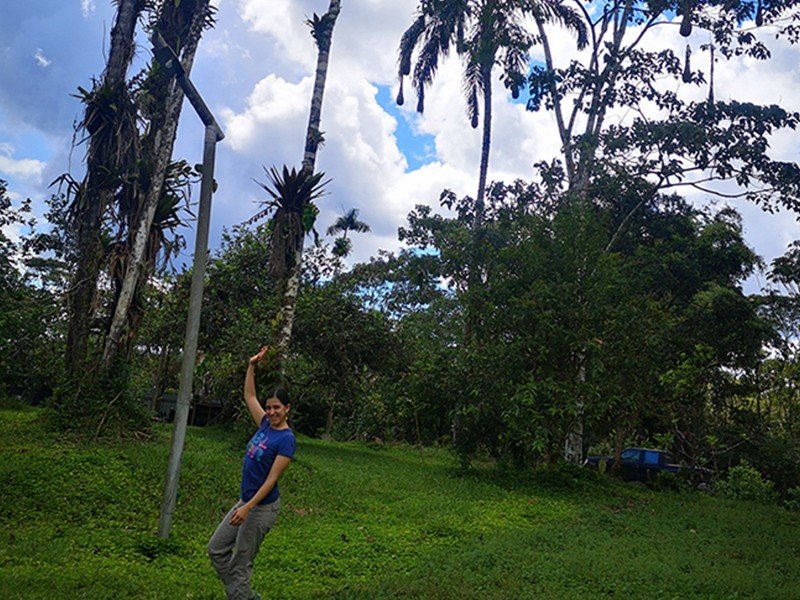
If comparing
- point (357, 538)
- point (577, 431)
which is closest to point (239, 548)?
point (357, 538)

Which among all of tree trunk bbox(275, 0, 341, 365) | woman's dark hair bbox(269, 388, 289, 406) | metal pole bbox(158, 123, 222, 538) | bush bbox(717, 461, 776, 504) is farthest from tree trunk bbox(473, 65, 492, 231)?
woman's dark hair bbox(269, 388, 289, 406)

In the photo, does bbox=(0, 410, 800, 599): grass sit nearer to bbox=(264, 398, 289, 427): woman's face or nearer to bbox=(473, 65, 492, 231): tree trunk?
bbox=(264, 398, 289, 427): woman's face

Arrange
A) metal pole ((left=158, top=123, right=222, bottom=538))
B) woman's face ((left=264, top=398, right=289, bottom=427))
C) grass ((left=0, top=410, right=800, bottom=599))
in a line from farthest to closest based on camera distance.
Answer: metal pole ((left=158, top=123, right=222, bottom=538)), grass ((left=0, top=410, right=800, bottom=599)), woman's face ((left=264, top=398, right=289, bottom=427))

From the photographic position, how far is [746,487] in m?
19.2

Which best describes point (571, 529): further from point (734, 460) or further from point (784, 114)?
point (734, 460)

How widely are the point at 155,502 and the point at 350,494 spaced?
12.2 ft

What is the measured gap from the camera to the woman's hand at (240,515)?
194 inches

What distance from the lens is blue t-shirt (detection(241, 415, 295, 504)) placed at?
16.6 ft

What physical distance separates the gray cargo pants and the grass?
99 centimetres

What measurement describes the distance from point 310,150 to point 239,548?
11391 mm

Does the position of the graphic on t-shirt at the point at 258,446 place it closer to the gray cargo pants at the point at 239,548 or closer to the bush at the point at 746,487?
the gray cargo pants at the point at 239,548

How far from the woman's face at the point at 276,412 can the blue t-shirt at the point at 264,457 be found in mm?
67

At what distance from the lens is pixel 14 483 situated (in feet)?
27.8

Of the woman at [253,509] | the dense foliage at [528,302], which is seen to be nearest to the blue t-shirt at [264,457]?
the woman at [253,509]
